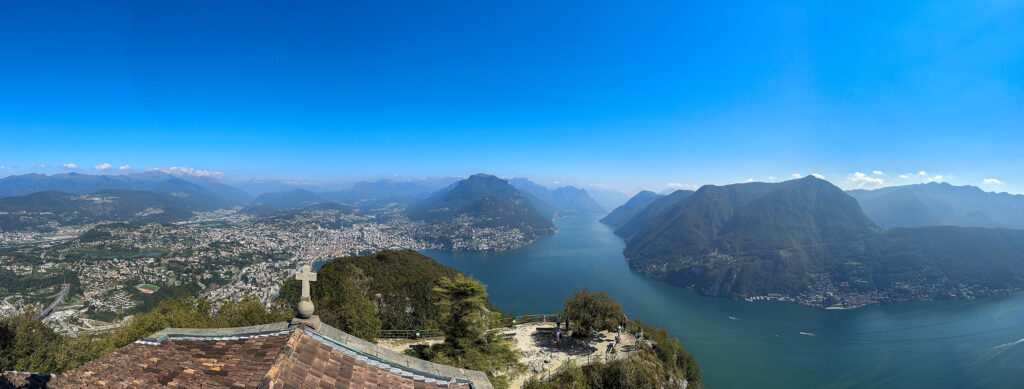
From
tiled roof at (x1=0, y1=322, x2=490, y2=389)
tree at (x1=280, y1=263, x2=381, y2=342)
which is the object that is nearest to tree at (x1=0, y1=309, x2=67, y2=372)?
tree at (x1=280, y1=263, x2=381, y2=342)

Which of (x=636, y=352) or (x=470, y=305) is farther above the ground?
(x=470, y=305)

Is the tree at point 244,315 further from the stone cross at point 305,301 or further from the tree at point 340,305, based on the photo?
the stone cross at point 305,301

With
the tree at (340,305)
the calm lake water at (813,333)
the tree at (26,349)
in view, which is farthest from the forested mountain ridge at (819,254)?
the tree at (26,349)

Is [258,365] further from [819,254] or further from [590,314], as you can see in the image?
[819,254]

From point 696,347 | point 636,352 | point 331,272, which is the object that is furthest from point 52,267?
point 696,347

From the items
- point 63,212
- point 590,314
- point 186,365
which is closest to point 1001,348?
point 590,314

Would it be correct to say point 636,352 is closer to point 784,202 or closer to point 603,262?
point 603,262

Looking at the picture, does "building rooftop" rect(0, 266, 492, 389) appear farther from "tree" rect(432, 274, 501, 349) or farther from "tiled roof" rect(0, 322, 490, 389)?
"tree" rect(432, 274, 501, 349)
